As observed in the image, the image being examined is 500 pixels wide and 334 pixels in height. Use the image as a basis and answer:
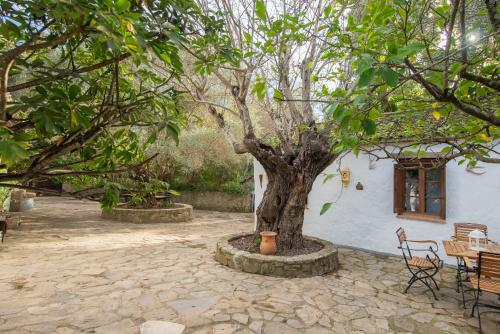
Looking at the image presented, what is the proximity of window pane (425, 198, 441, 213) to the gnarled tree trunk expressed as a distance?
2497mm

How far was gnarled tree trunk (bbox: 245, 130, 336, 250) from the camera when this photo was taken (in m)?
6.14

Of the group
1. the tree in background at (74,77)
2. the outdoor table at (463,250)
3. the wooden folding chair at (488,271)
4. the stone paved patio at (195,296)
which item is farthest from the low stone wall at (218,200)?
the tree in background at (74,77)

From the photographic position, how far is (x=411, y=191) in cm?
694

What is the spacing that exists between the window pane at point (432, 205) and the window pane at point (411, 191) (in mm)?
203

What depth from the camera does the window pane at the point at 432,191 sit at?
654 centimetres

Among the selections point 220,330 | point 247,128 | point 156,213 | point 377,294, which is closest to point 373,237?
point 377,294

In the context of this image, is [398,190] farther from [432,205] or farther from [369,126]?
[369,126]

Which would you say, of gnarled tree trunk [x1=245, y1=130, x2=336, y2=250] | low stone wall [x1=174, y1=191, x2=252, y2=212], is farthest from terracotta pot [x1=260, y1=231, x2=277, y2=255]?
low stone wall [x1=174, y1=191, x2=252, y2=212]

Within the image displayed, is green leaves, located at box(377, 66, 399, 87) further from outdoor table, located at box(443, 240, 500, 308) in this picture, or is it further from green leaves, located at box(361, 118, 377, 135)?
outdoor table, located at box(443, 240, 500, 308)

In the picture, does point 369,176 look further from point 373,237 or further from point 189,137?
point 189,137

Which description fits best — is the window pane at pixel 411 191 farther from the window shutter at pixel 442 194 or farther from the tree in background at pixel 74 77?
the tree in background at pixel 74 77

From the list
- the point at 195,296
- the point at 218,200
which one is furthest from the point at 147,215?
the point at 195,296

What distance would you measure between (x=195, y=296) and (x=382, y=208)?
4.93m

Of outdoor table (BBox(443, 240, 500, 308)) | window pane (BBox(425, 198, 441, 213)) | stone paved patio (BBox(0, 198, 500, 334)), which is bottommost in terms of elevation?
stone paved patio (BBox(0, 198, 500, 334))
